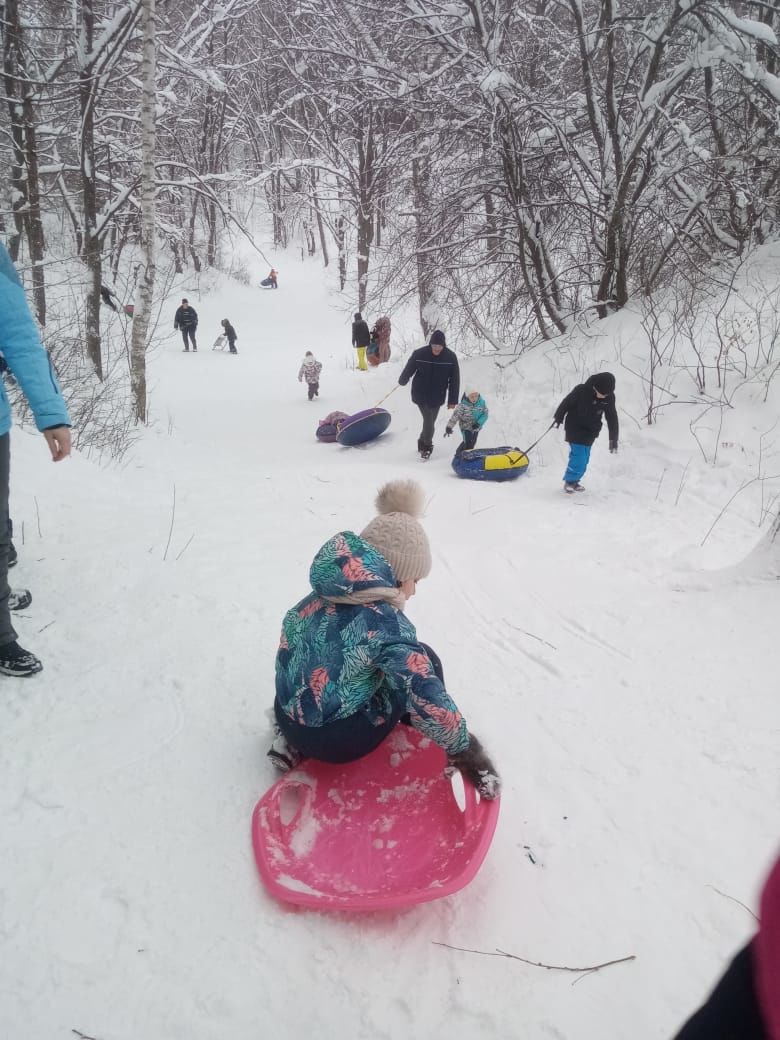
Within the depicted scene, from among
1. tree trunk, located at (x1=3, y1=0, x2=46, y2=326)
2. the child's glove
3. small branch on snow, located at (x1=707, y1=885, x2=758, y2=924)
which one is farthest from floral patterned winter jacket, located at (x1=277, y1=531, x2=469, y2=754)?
tree trunk, located at (x1=3, y1=0, x2=46, y2=326)

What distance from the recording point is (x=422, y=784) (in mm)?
2170

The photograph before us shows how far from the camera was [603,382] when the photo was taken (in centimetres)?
596

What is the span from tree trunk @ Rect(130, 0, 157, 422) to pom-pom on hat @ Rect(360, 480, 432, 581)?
795cm

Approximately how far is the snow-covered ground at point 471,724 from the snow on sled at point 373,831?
3.1 inches

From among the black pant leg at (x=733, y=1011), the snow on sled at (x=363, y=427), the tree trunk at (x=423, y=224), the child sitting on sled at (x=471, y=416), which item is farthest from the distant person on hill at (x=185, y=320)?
the black pant leg at (x=733, y=1011)

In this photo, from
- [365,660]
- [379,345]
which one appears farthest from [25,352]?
[379,345]

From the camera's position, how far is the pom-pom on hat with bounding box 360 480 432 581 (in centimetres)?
195

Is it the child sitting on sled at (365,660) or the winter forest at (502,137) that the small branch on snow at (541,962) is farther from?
the winter forest at (502,137)

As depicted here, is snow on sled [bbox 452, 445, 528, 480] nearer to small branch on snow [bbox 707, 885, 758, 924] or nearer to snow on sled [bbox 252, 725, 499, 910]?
snow on sled [bbox 252, 725, 499, 910]

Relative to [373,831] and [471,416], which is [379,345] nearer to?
[471,416]

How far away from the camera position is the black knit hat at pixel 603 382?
234 inches

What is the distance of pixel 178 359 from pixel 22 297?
16153 millimetres

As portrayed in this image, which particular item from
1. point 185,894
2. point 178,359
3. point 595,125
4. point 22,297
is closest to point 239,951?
point 185,894

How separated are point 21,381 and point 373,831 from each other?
6.88ft
